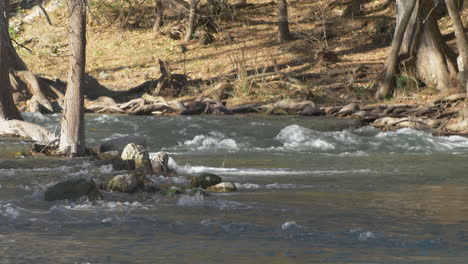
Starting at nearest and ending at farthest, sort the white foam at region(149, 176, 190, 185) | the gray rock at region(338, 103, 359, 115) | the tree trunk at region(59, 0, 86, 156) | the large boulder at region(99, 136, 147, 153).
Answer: the white foam at region(149, 176, 190, 185), the tree trunk at region(59, 0, 86, 156), the large boulder at region(99, 136, 147, 153), the gray rock at region(338, 103, 359, 115)

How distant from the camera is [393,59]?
81.9 feet

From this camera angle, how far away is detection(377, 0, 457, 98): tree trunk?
2511 cm

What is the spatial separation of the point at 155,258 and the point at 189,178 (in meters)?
5.77

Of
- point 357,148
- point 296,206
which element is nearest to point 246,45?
point 357,148

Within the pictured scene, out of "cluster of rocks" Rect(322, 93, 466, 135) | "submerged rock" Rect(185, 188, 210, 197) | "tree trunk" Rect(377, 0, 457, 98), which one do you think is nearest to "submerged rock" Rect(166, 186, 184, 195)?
"submerged rock" Rect(185, 188, 210, 197)

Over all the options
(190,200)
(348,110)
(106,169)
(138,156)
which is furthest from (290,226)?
(348,110)

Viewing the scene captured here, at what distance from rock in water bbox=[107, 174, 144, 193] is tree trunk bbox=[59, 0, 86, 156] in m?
3.24

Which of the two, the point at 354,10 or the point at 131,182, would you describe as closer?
the point at 131,182

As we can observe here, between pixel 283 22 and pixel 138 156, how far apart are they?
69.1 feet

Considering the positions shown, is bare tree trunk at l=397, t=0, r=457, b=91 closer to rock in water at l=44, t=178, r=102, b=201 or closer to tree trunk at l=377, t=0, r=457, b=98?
tree trunk at l=377, t=0, r=457, b=98

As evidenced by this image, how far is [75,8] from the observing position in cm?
1338

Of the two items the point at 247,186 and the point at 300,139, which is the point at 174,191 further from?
the point at 300,139

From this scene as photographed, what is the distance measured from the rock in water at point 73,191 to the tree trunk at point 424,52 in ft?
52.5

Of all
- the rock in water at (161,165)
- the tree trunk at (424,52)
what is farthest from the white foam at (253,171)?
the tree trunk at (424,52)
